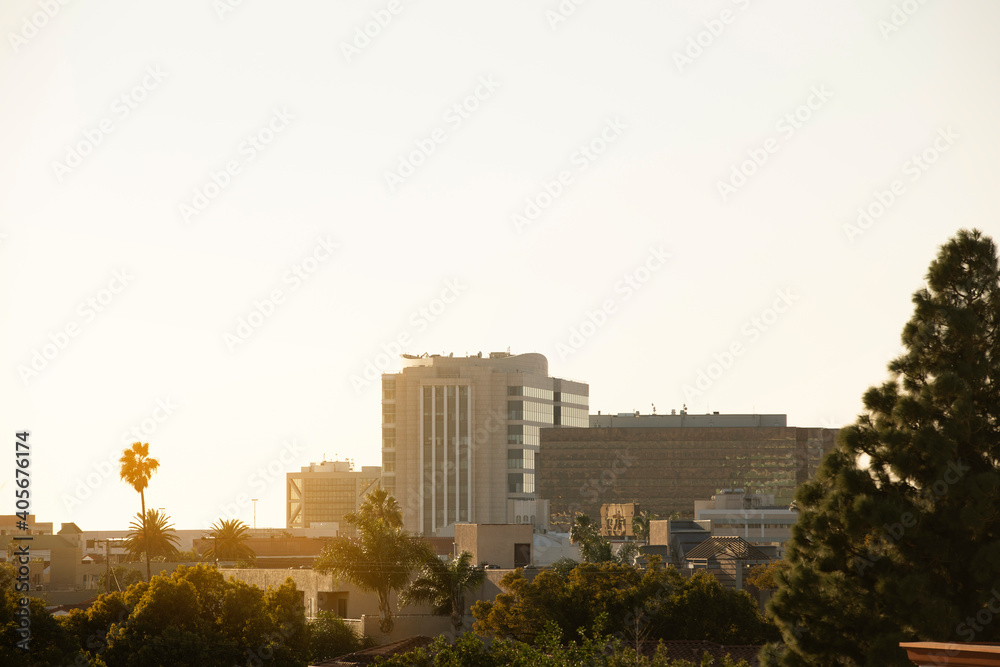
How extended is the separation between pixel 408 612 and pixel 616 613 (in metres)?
16.5

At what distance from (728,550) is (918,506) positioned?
6991cm

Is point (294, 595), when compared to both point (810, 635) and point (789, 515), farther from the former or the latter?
point (789, 515)

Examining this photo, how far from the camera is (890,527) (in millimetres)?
33844

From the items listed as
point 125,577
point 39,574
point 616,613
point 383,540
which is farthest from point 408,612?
point 39,574

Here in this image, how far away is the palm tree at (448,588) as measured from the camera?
2862 inches

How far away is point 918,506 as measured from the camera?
3425 centimetres

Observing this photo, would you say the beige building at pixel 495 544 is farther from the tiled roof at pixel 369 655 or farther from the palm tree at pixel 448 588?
the tiled roof at pixel 369 655

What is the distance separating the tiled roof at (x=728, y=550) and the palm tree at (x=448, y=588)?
33.7 m

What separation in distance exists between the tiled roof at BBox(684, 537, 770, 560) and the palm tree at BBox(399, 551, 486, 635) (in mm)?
33711

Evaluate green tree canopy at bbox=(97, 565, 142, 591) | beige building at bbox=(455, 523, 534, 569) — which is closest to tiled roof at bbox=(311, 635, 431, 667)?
beige building at bbox=(455, 523, 534, 569)

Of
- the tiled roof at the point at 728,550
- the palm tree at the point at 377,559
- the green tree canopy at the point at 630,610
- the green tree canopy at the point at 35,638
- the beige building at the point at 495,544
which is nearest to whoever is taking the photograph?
the green tree canopy at the point at 35,638

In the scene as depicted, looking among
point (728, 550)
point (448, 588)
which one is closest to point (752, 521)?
point (728, 550)

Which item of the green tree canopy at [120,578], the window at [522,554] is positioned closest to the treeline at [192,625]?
the window at [522,554]

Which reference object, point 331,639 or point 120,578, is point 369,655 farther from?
point 120,578
